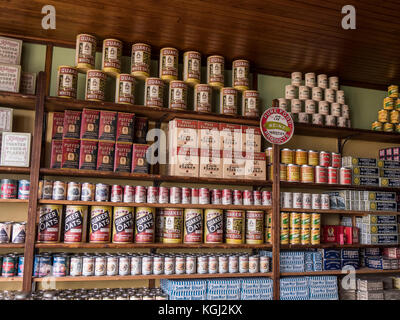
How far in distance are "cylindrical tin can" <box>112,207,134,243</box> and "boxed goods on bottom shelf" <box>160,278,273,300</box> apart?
0.51 m

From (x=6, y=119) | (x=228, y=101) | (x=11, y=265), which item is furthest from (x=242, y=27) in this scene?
(x=11, y=265)

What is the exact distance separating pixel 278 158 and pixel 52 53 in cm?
220

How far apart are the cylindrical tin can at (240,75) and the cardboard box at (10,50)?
1851 millimetres

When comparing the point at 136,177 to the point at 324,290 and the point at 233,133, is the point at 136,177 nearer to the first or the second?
the point at 233,133

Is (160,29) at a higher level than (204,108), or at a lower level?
higher

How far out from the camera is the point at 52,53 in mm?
3352

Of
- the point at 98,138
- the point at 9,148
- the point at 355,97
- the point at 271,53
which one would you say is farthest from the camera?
the point at 355,97

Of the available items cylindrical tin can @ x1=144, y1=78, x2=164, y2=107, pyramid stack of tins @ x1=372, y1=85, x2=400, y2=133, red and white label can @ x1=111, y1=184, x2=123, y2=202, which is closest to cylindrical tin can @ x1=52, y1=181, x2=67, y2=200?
red and white label can @ x1=111, y1=184, x2=123, y2=202

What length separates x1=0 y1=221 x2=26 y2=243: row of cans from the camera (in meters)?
2.79

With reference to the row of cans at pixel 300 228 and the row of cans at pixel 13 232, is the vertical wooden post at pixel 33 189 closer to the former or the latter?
the row of cans at pixel 13 232

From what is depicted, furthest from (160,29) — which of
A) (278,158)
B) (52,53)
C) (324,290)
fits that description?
(324,290)

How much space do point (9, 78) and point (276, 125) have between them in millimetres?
2203

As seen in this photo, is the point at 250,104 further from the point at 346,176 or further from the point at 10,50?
the point at 10,50

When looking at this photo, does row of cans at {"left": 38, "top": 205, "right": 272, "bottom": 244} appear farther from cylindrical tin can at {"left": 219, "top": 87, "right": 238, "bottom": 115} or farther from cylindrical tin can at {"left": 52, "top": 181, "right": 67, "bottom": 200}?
cylindrical tin can at {"left": 219, "top": 87, "right": 238, "bottom": 115}
